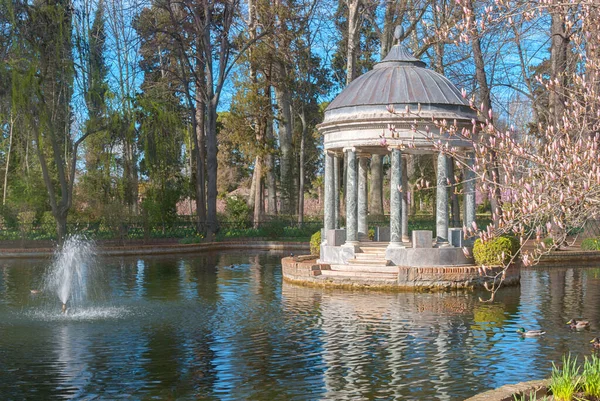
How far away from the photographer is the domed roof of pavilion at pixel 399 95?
22422 millimetres

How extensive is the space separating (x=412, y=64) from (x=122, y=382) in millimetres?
16821

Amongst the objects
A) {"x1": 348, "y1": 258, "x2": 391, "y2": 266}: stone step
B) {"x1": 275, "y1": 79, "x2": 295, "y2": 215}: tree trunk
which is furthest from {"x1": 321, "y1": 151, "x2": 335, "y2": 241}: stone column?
{"x1": 275, "y1": 79, "x2": 295, "y2": 215}: tree trunk

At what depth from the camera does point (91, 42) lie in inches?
1405

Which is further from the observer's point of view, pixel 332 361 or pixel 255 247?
pixel 255 247

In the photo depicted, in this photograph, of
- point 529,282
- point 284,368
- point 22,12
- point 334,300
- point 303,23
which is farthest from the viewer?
point 303,23

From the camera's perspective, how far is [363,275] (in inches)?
848

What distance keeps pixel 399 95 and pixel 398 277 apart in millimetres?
5766

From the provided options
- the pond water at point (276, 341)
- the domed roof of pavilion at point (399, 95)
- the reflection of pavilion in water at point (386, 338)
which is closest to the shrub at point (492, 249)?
the pond water at point (276, 341)

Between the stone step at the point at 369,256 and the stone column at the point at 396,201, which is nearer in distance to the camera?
the stone column at the point at 396,201

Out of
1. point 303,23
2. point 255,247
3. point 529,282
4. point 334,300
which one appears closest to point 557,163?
point 334,300

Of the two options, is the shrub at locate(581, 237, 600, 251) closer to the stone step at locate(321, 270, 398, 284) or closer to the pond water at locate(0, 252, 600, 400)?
the pond water at locate(0, 252, 600, 400)

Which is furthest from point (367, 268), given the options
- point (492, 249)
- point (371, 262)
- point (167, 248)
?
point (167, 248)

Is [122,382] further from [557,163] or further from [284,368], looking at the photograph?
[557,163]

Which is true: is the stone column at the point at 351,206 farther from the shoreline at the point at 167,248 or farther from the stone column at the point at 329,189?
the shoreline at the point at 167,248
